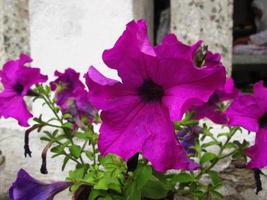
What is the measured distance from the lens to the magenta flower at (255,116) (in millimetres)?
884

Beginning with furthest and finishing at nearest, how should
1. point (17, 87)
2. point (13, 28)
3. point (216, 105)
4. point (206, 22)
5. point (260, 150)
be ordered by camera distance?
point (13, 28) → point (206, 22) → point (17, 87) → point (216, 105) → point (260, 150)

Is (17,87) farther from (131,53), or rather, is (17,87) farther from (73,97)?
(131,53)

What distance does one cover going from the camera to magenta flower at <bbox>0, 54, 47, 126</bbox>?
114 cm

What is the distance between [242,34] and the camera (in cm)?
372

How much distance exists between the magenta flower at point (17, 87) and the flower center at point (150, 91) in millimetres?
421

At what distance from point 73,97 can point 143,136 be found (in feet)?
1.69

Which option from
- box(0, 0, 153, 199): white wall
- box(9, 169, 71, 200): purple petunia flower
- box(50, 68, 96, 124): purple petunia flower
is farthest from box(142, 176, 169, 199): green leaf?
box(0, 0, 153, 199): white wall

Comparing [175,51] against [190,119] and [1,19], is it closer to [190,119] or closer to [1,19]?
[190,119]

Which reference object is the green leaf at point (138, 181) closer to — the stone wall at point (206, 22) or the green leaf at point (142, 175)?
the green leaf at point (142, 175)

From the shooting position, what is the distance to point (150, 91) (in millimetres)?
797

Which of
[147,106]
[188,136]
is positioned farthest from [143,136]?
[188,136]

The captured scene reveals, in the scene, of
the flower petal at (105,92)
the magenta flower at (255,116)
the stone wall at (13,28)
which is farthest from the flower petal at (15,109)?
the stone wall at (13,28)

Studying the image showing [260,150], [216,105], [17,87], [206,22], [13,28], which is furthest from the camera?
[13,28]

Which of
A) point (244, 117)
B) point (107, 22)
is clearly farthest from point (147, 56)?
point (107, 22)
